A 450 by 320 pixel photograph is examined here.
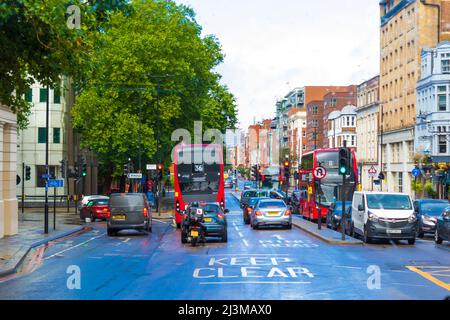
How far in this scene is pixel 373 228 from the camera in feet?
91.7

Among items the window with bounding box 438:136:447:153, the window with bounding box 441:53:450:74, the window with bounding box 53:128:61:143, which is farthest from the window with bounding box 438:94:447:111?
the window with bounding box 53:128:61:143

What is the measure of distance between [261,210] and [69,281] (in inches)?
818

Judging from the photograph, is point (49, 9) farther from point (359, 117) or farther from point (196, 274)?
point (359, 117)

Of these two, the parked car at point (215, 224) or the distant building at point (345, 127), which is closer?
the parked car at point (215, 224)

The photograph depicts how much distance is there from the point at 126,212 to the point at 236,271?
16297 millimetres

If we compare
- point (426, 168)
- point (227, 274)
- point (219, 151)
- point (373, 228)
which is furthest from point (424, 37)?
point (227, 274)

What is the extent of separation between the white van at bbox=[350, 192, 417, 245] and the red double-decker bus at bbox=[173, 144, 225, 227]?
38.4 ft

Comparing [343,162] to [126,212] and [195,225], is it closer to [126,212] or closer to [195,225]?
[195,225]

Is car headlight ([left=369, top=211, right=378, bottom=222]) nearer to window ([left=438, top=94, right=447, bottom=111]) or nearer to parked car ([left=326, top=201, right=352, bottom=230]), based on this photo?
parked car ([left=326, top=201, right=352, bottom=230])

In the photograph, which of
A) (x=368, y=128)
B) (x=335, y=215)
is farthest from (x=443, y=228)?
(x=368, y=128)

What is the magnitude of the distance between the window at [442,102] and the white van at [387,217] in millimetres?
44779

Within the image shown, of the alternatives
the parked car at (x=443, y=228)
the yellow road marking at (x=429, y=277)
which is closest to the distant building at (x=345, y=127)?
the parked car at (x=443, y=228)

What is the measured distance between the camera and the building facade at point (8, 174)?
32.0 m

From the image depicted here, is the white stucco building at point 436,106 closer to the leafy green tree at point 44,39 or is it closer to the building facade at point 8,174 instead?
the building facade at point 8,174
